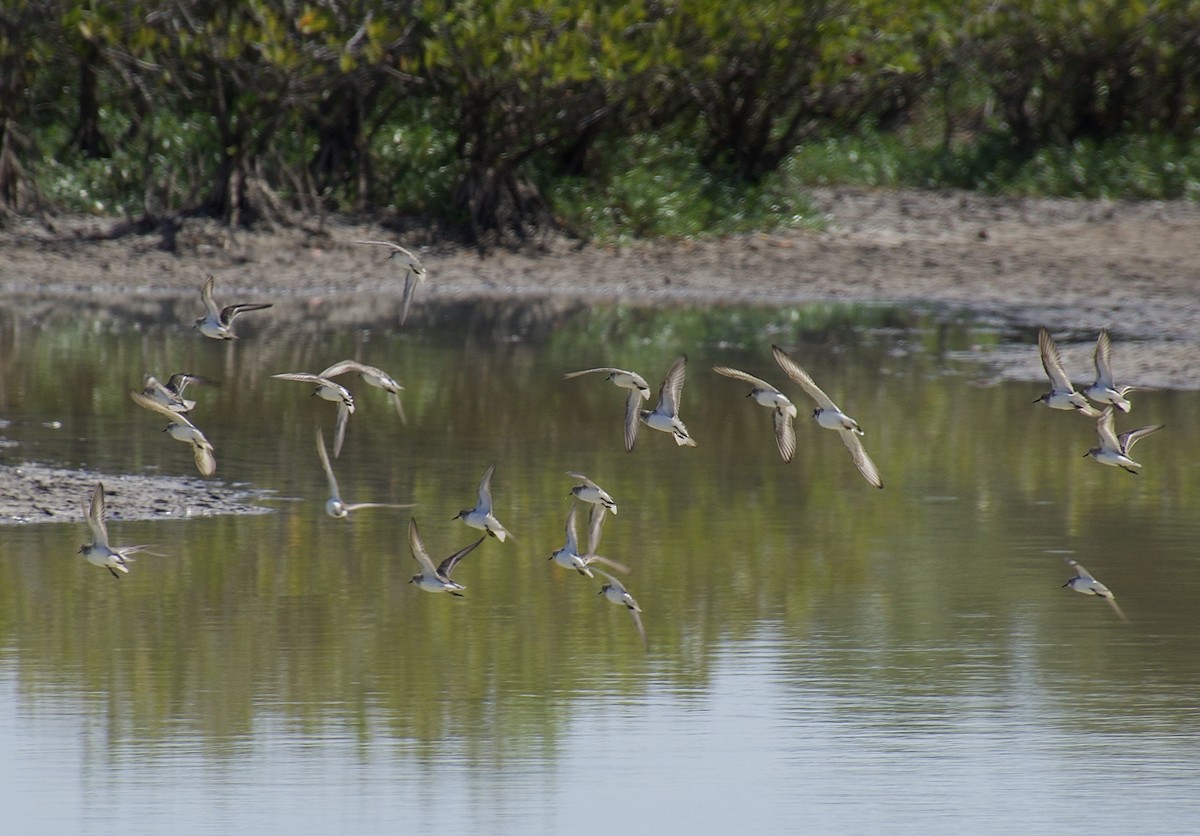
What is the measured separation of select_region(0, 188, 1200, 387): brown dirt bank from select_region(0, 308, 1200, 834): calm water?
6.18m

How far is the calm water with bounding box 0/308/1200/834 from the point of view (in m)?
7.96

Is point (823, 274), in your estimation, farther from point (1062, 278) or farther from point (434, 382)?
point (434, 382)

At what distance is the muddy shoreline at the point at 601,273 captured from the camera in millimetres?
22453

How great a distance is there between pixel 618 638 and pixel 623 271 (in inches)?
579

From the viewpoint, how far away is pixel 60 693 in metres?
9.05

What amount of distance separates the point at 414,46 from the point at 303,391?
900cm

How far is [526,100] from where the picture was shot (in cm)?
2508

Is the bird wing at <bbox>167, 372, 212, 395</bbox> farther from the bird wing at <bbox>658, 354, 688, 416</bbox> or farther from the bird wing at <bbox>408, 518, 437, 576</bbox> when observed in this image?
the bird wing at <bbox>658, 354, 688, 416</bbox>

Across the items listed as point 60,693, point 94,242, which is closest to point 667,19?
point 94,242

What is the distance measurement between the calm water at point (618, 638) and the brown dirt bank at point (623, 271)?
618 centimetres

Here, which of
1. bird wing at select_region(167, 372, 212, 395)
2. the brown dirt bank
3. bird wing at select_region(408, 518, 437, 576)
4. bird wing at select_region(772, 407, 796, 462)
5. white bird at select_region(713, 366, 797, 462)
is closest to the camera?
bird wing at select_region(408, 518, 437, 576)

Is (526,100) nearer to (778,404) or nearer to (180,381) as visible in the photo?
(180,381)

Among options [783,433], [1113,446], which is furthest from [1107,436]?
[783,433]

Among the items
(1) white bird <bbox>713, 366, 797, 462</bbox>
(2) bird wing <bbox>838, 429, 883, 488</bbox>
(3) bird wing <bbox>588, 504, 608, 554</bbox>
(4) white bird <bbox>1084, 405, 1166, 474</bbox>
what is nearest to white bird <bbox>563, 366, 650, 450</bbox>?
(1) white bird <bbox>713, 366, 797, 462</bbox>
